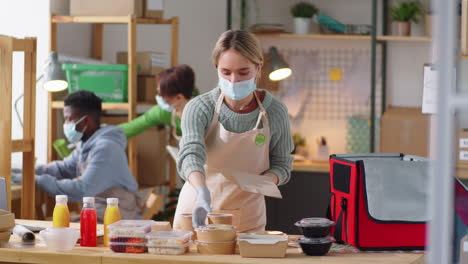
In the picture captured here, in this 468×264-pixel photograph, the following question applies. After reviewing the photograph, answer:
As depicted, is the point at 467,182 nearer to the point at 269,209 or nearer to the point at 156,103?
the point at 269,209

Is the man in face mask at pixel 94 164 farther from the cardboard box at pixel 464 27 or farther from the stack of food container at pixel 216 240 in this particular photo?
the cardboard box at pixel 464 27

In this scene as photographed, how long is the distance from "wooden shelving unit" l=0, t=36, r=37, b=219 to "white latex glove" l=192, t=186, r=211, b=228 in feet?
3.73

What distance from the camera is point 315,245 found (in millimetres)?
2777

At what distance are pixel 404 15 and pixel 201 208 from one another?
3213mm

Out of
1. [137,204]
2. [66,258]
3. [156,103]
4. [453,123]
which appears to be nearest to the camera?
[453,123]

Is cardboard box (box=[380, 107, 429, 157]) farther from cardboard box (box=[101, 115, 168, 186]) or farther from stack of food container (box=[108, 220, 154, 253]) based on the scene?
stack of food container (box=[108, 220, 154, 253])

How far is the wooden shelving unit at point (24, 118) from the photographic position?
387 centimetres

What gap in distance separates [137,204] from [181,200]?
4.44 ft

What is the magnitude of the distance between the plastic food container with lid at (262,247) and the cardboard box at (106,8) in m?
2.86

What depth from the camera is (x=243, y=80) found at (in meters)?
3.27

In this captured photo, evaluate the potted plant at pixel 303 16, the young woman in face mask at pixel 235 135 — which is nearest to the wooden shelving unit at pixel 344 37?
the potted plant at pixel 303 16

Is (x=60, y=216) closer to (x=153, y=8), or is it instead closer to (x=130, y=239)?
(x=130, y=239)

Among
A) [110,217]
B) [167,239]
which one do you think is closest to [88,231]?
[110,217]

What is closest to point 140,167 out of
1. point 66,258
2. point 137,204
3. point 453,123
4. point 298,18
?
point 137,204
